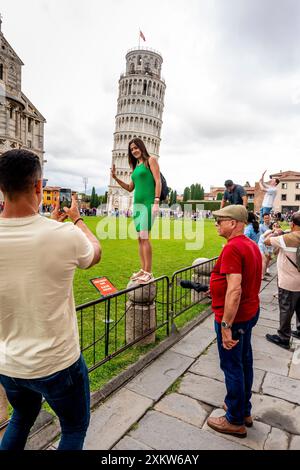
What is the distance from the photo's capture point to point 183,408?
2.94 metres

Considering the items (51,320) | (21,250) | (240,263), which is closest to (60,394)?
(51,320)

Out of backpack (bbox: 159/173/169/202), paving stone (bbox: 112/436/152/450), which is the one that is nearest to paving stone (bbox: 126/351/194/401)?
paving stone (bbox: 112/436/152/450)

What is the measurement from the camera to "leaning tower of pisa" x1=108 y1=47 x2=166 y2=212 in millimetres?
90500

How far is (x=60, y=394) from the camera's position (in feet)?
5.30

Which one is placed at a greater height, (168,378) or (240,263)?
(240,263)

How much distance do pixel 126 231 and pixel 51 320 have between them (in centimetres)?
2170

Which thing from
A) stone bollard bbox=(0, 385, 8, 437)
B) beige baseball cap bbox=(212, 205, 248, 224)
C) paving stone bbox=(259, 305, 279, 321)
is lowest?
paving stone bbox=(259, 305, 279, 321)

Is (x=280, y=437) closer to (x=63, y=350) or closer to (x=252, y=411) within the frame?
(x=252, y=411)

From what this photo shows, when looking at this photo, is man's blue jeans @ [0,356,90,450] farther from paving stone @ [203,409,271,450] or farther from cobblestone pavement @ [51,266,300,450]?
paving stone @ [203,409,271,450]

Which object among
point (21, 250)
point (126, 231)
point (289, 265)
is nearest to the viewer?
point (21, 250)

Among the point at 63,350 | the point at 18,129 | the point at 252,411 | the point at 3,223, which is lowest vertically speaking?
the point at 252,411

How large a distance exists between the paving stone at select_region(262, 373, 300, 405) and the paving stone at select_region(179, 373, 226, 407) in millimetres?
557

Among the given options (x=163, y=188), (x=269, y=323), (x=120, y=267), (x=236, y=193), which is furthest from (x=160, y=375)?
(x=120, y=267)

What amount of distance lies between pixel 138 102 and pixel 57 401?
99483mm
